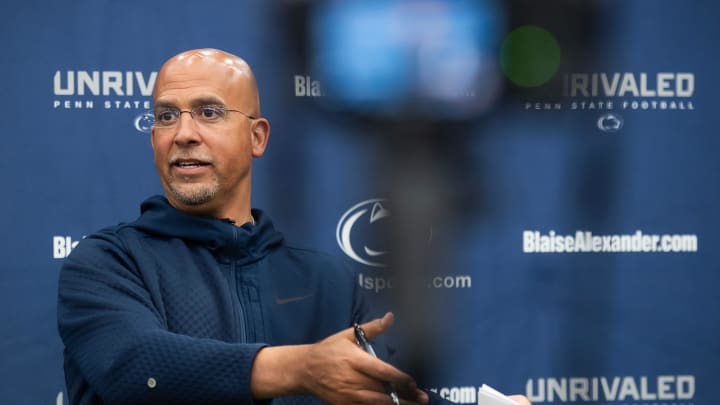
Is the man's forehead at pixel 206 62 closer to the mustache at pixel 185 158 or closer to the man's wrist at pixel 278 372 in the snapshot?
the mustache at pixel 185 158

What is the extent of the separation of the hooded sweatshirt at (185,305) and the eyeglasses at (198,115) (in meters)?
0.14

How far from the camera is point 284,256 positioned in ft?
4.83

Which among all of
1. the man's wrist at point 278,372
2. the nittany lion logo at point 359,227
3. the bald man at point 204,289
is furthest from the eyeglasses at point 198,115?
the nittany lion logo at point 359,227

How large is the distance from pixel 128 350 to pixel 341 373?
34 cm

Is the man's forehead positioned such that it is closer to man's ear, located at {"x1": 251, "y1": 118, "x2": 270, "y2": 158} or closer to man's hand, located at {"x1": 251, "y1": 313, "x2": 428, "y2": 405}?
man's ear, located at {"x1": 251, "y1": 118, "x2": 270, "y2": 158}

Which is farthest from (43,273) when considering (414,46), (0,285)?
(414,46)

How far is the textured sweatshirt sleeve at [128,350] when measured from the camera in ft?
3.38

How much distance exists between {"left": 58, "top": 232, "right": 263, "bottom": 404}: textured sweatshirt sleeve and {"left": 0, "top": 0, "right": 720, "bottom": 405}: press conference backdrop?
71 cm

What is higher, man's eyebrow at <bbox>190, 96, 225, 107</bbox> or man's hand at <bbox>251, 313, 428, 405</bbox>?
man's eyebrow at <bbox>190, 96, 225, 107</bbox>

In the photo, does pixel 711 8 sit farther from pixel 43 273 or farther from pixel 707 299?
pixel 43 273

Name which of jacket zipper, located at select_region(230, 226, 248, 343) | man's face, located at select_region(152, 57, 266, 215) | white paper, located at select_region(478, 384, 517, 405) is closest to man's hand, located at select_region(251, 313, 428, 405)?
white paper, located at select_region(478, 384, 517, 405)

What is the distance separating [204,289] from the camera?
1.31 meters

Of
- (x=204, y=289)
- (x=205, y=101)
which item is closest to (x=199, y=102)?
(x=205, y=101)

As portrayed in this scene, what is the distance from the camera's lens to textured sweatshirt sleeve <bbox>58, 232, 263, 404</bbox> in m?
1.03
